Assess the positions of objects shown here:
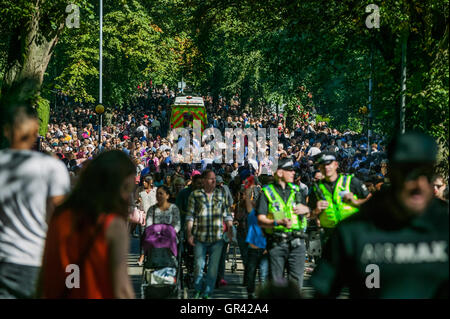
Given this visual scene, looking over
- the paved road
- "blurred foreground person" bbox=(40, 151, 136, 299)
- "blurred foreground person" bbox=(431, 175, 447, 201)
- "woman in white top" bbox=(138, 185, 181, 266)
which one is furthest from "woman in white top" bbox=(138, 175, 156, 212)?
"blurred foreground person" bbox=(40, 151, 136, 299)

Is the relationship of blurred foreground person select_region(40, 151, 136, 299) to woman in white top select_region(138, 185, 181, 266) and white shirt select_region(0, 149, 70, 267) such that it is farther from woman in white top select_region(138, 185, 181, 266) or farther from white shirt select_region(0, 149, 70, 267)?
woman in white top select_region(138, 185, 181, 266)

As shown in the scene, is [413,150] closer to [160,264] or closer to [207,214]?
[160,264]

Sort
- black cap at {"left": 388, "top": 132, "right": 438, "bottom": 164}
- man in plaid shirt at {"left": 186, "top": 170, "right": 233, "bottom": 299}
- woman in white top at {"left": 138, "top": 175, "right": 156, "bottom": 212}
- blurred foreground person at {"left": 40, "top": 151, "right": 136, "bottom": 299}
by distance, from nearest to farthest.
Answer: black cap at {"left": 388, "top": 132, "right": 438, "bottom": 164}, blurred foreground person at {"left": 40, "top": 151, "right": 136, "bottom": 299}, man in plaid shirt at {"left": 186, "top": 170, "right": 233, "bottom": 299}, woman in white top at {"left": 138, "top": 175, "right": 156, "bottom": 212}

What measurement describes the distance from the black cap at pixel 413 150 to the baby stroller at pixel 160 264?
656 cm

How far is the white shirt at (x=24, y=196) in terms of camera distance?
486cm

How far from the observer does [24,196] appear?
192 inches

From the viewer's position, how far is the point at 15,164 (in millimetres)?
4867

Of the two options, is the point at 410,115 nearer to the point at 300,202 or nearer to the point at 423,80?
the point at 423,80

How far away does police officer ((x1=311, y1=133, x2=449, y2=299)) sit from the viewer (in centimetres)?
337

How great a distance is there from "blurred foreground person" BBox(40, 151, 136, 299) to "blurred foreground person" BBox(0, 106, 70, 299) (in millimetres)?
998

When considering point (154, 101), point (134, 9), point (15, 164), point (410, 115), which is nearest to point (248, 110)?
point (154, 101)

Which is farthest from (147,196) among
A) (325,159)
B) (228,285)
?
(325,159)

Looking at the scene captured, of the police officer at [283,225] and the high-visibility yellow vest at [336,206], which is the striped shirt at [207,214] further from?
the high-visibility yellow vest at [336,206]

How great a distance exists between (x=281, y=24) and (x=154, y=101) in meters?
41.9
